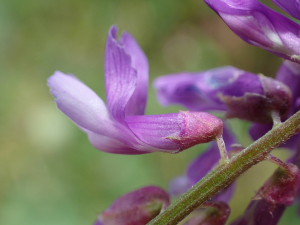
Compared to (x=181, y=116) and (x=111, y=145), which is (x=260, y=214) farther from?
(x=111, y=145)

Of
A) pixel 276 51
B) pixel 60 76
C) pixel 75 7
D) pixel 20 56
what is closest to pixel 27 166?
pixel 20 56

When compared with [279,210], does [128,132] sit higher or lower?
higher

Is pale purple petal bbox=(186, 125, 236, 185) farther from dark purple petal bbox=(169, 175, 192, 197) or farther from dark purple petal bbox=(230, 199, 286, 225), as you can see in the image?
dark purple petal bbox=(230, 199, 286, 225)

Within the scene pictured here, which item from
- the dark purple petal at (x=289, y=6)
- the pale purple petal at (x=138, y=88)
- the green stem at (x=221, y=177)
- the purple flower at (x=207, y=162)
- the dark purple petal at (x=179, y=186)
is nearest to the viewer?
the green stem at (x=221, y=177)

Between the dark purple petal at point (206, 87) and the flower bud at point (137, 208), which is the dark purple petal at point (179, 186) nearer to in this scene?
the dark purple petal at point (206, 87)

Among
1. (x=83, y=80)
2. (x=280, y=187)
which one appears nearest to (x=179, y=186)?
(x=280, y=187)

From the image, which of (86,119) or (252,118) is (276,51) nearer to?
(252,118)

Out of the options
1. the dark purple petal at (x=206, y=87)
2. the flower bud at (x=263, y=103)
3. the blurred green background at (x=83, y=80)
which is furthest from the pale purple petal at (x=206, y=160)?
the blurred green background at (x=83, y=80)
